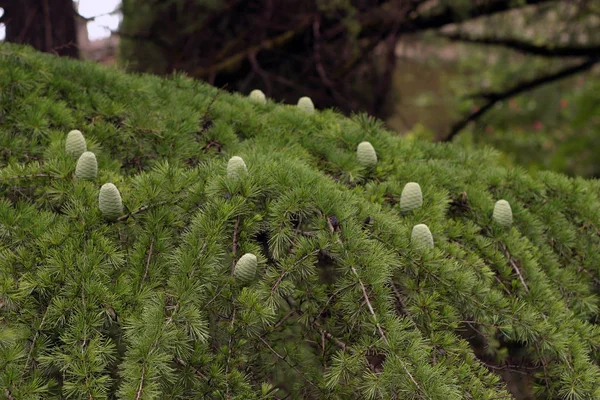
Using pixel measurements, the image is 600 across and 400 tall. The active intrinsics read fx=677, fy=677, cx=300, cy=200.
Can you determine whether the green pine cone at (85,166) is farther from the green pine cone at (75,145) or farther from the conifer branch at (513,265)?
the conifer branch at (513,265)

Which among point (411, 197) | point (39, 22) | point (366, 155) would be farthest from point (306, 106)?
point (39, 22)

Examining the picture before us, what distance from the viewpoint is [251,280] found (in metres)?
1.47

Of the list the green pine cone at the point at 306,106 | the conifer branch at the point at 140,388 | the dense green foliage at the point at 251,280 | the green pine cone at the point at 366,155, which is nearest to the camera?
the conifer branch at the point at 140,388

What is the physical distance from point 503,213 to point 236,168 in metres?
0.82

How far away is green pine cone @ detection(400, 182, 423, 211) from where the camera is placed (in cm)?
188

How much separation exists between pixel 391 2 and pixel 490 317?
3.30 metres

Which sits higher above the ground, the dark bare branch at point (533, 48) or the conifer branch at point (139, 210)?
the conifer branch at point (139, 210)

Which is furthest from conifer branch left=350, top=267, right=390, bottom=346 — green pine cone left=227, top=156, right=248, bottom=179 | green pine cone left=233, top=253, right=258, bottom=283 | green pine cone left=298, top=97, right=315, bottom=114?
green pine cone left=298, top=97, right=315, bottom=114

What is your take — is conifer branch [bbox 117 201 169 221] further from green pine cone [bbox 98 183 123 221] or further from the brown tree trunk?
the brown tree trunk

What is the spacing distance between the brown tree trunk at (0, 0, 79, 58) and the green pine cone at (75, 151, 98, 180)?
192cm

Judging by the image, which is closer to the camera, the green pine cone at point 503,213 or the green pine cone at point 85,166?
the green pine cone at point 85,166

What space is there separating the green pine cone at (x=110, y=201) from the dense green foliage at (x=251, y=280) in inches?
0.8

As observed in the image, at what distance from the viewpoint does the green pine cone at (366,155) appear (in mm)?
2096

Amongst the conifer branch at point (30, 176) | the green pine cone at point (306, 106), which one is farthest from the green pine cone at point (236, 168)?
the green pine cone at point (306, 106)
